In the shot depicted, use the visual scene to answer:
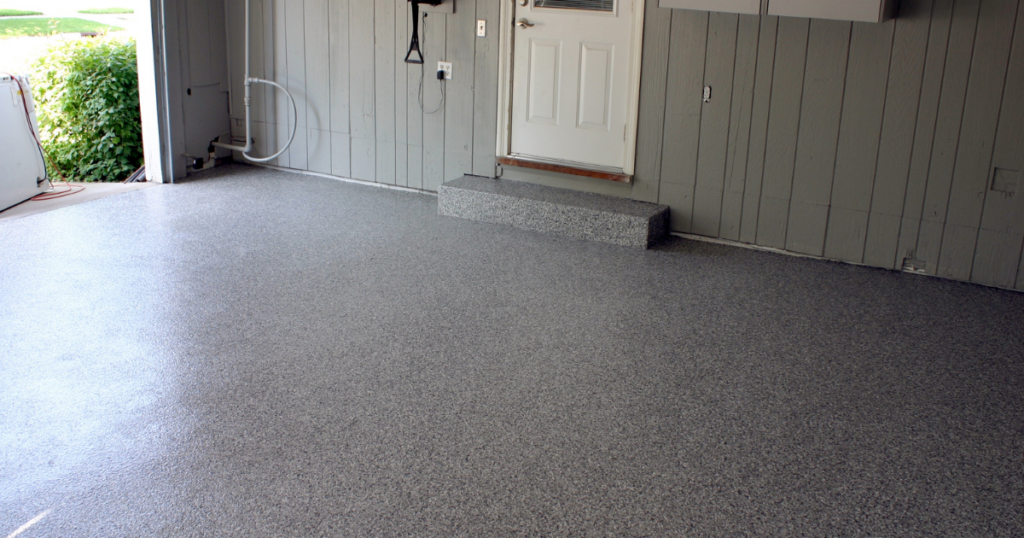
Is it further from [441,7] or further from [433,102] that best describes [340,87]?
[441,7]

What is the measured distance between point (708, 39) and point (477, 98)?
153 centimetres

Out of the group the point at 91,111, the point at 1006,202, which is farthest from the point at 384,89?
the point at 1006,202

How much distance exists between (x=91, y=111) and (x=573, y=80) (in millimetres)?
3612

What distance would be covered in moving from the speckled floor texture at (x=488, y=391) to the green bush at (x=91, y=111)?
5.18 ft

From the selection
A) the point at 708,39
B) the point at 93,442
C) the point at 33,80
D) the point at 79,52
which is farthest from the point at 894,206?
the point at 33,80

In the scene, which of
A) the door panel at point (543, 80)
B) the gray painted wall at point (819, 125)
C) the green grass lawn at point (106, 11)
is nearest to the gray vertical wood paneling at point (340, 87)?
the gray painted wall at point (819, 125)

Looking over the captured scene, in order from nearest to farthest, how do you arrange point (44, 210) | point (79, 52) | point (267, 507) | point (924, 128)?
point (267, 507) → point (924, 128) → point (44, 210) → point (79, 52)

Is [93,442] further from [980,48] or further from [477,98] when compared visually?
[980,48]

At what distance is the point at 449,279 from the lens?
3920 millimetres

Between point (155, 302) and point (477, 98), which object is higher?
point (477, 98)

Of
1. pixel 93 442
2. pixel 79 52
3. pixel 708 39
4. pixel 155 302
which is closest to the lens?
pixel 93 442

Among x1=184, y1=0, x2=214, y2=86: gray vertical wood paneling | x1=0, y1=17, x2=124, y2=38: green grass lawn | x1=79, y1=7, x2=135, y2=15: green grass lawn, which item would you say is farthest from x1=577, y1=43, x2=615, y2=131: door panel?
x1=79, y1=7, x2=135, y2=15: green grass lawn

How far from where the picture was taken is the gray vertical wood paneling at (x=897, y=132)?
3814 mm

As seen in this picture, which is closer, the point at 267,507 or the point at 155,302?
the point at 267,507
